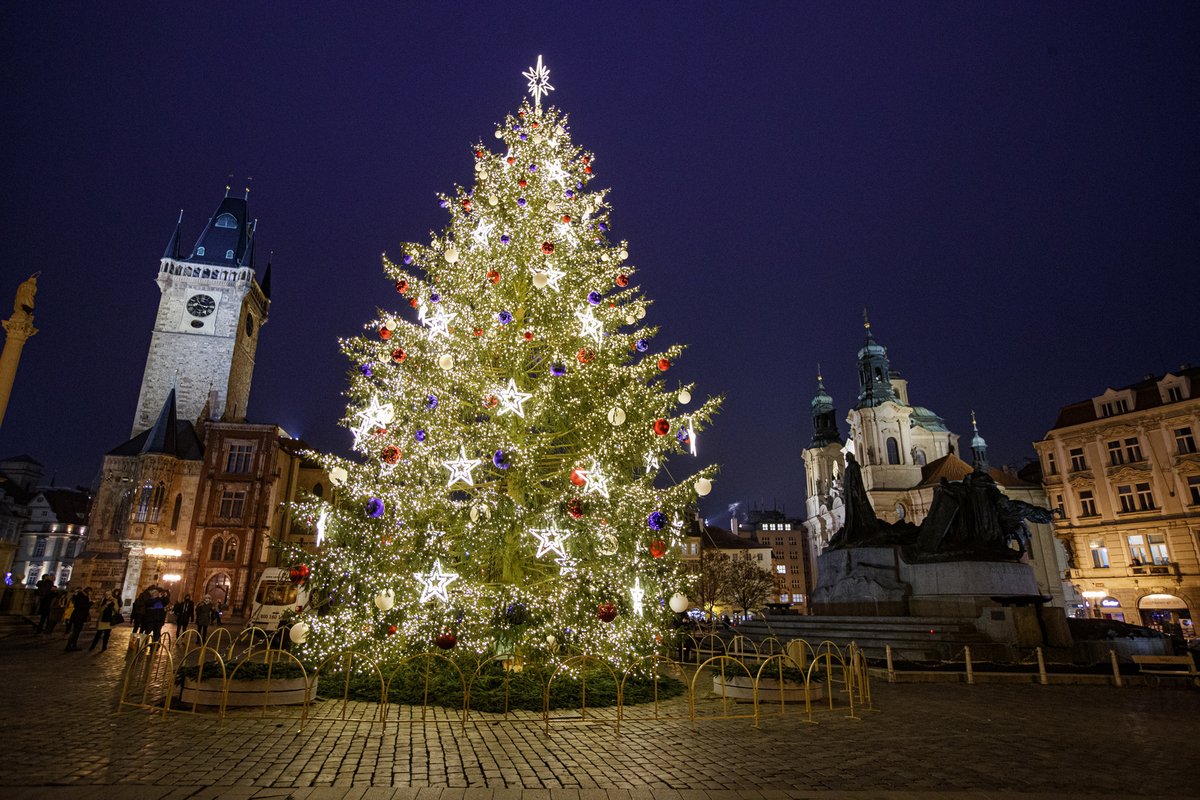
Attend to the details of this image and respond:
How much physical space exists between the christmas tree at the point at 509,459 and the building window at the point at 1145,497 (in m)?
43.5

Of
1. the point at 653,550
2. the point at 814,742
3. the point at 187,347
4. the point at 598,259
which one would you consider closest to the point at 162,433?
the point at 187,347

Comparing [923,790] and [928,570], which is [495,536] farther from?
[928,570]

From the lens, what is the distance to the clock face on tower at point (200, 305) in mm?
60438

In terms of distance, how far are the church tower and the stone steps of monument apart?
57.1 metres

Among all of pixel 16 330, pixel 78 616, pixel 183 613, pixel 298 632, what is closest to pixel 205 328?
pixel 183 613

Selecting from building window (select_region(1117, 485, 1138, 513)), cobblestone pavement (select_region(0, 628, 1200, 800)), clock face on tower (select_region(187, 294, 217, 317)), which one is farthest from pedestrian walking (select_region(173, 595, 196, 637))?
building window (select_region(1117, 485, 1138, 513))

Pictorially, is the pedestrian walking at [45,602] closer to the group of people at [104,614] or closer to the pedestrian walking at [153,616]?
the group of people at [104,614]

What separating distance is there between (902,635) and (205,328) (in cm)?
6452

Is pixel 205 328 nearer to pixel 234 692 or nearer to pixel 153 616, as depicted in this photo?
pixel 153 616

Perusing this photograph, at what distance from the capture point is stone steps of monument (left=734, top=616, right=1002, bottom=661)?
1523cm

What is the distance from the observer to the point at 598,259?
577 inches

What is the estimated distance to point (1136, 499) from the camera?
41.1m

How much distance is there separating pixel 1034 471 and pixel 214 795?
228ft

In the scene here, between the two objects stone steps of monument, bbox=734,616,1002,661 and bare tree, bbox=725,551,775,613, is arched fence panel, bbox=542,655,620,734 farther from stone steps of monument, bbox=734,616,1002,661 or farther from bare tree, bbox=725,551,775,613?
bare tree, bbox=725,551,775,613
